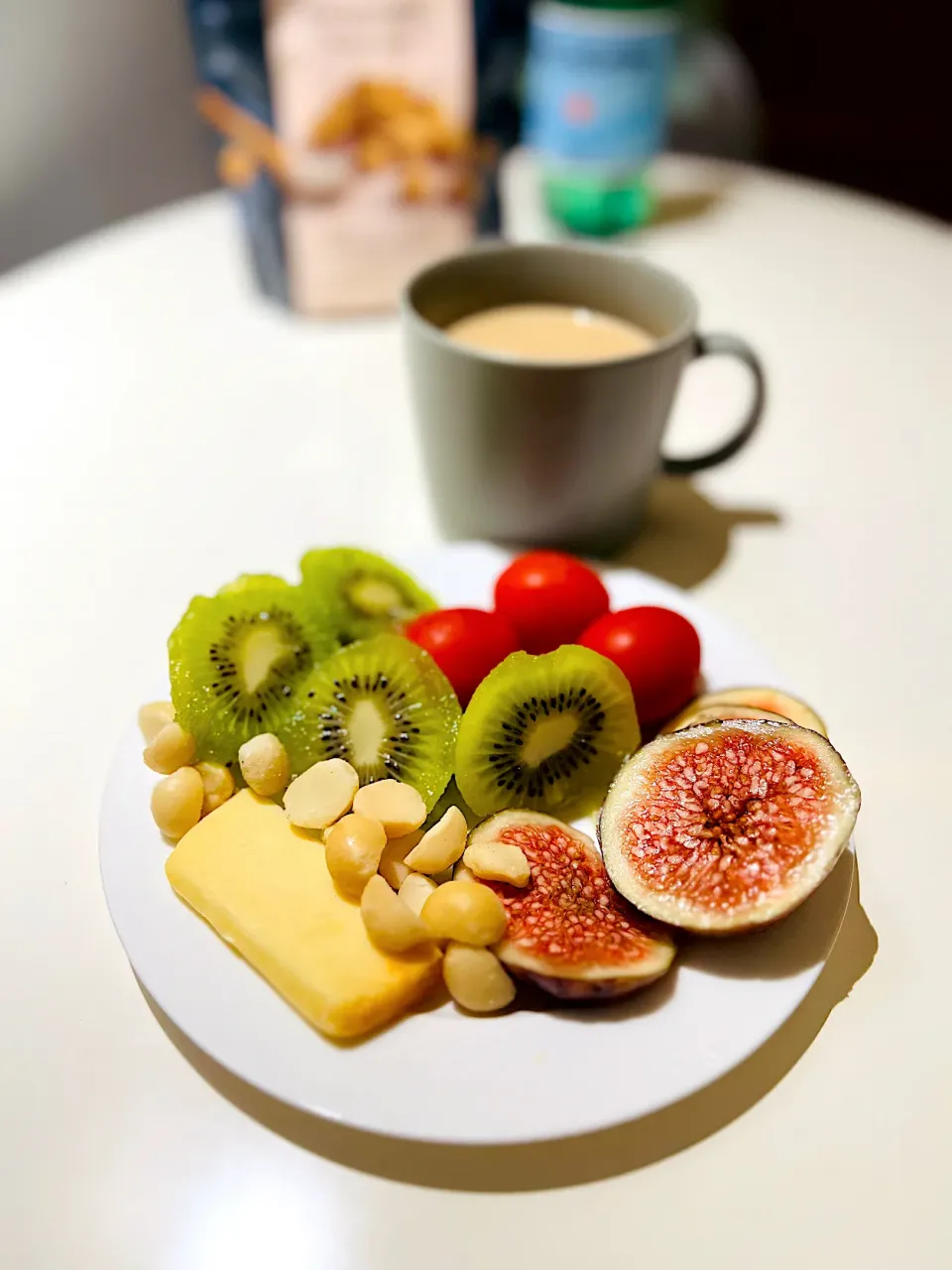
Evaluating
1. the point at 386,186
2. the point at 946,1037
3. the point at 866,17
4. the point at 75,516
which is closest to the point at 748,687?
the point at 946,1037

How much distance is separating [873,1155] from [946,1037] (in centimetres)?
10

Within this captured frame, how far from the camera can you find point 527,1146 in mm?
606

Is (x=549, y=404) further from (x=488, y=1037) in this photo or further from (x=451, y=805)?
(x=488, y=1037)

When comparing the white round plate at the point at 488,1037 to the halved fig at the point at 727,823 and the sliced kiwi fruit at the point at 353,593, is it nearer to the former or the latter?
the halved fig at the point at 727,823

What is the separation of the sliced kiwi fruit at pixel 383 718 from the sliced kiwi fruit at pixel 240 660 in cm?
3

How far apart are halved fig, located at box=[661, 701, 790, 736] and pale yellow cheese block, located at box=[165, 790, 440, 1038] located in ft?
0.92

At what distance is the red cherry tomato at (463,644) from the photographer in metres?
0.82

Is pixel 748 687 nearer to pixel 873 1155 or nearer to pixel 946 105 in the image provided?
pixel 873 1155

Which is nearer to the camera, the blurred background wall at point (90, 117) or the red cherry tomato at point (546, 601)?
the red cherry tomato at point (546, 601)

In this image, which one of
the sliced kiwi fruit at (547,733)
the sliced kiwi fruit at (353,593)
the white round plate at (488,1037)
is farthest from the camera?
the sliced kiwi fruit at (353,593)

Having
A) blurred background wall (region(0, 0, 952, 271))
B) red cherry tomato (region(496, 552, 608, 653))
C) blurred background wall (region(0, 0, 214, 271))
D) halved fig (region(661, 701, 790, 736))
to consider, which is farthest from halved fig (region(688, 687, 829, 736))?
blurred background wall (region(0, 0, 214, 271))

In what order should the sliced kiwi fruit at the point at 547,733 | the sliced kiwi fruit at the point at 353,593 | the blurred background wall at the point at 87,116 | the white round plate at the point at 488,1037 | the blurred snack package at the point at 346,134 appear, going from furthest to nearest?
1. the blurred background wall at the point at 87,116
2. the blurred snack package at the point at 346,134
3. the sliced kiwi fruit at the point at 353,593
4. the sliced kiwi fruit at the point at 547,733
5. the white round plate at the point at 488,1037

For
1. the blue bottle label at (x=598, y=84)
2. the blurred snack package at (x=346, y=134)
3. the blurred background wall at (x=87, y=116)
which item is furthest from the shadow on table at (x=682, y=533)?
the blurred background wall at (x=87, y=116)

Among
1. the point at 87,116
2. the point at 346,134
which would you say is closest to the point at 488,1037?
the point at 346,134
